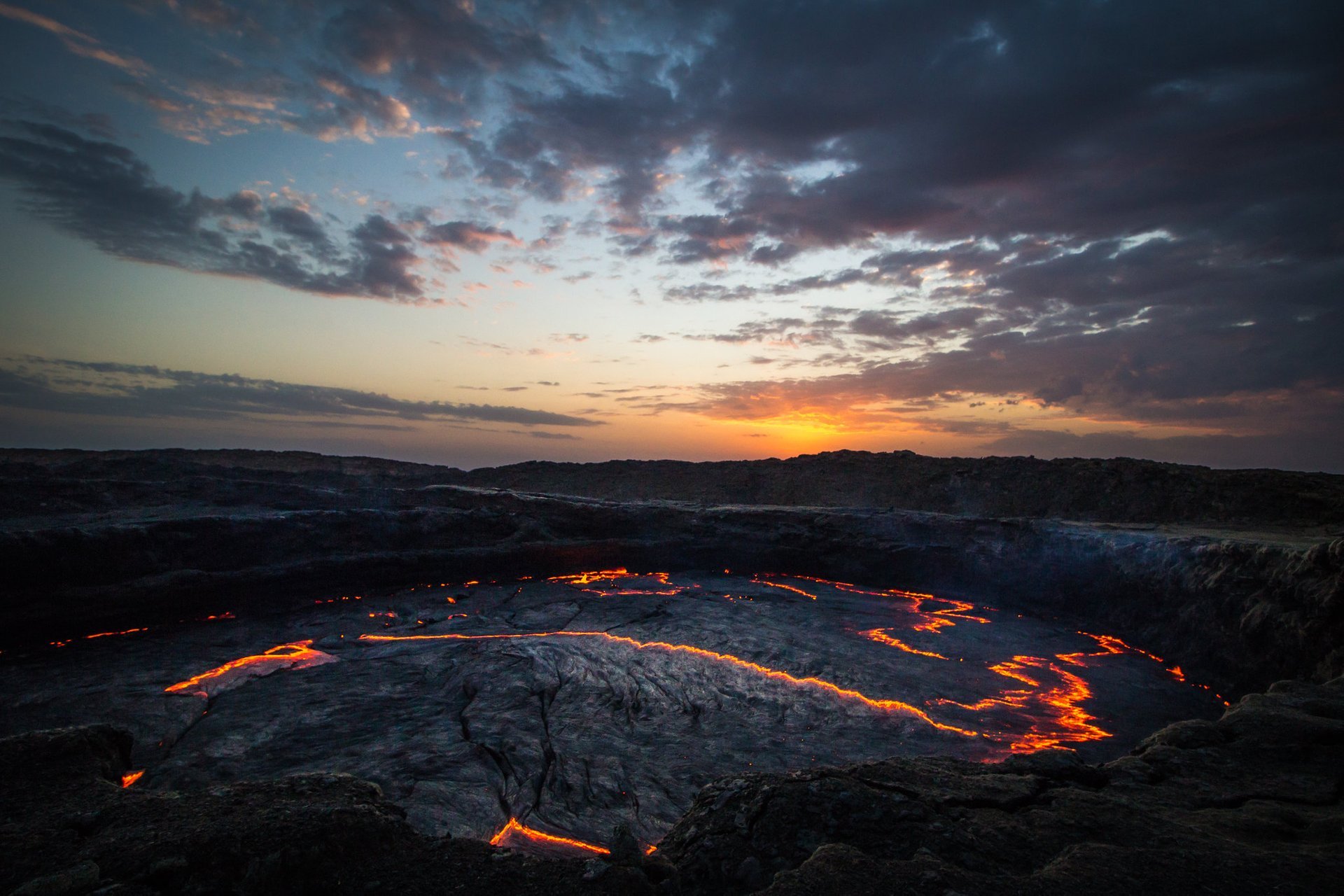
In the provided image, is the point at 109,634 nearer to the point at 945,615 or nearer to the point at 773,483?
the point at 945,615

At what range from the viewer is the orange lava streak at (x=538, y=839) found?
12.4 ft

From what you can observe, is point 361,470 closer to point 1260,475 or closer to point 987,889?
point 987,889

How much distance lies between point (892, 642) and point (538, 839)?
6338 millimetres

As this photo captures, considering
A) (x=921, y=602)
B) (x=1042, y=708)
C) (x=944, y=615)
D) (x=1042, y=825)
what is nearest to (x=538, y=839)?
Result: (x=1042, y=825)

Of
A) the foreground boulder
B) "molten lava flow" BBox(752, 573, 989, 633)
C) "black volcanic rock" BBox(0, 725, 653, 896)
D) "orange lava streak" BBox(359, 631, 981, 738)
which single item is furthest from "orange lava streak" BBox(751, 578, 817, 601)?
"black volcanic rock" BBox(0, 725, 653, 896)

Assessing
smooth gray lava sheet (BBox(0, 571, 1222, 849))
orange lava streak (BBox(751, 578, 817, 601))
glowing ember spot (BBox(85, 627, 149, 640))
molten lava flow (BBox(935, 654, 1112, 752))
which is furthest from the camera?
orange lava streak (BBox(751, 578, 817, 601))

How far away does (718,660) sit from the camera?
299 inches

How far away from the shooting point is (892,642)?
8625 mm

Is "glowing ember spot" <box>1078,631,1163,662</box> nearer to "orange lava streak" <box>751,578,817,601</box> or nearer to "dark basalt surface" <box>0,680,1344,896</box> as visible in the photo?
"orange lava streak" <box>751,578,817,601</box>

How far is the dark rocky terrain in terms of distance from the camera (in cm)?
235

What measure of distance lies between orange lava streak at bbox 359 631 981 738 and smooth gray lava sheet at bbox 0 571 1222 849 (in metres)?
0.04

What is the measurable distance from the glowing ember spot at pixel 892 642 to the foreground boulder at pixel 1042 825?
4.45 m

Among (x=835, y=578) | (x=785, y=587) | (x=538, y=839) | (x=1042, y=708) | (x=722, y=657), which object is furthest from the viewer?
(x=835, y=578)

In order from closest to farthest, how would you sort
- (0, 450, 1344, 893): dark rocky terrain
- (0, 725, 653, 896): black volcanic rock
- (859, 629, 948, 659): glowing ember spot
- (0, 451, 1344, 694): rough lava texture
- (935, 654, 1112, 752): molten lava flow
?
(0, 725, 653, 896): black volcanic rock < (0, 450, 1344, 893): dark rocky terrain < (935, 654, 1112, 752): molten lava flow < (0, 451, 1344, 694): rough lava texture < (859, 629, 948, 659): glowing ember spot
